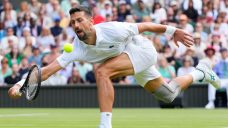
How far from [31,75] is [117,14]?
1282 centimetres

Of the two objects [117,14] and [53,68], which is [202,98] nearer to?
[117,14]

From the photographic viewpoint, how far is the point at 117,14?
72.8 ft

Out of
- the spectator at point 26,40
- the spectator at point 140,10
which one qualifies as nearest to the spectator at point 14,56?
the spectator at point 26,40

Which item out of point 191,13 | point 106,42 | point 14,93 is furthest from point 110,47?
point 191,13

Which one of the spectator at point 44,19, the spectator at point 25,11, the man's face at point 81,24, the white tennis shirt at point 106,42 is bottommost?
the spectator at point 44,19

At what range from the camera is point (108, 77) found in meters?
9.28

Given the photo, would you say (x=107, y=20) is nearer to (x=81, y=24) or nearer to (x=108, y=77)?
(x=81, y=24)

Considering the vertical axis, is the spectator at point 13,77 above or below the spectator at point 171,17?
below

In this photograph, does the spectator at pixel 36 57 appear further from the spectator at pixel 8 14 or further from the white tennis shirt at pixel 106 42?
the white tennis shirt at pixel 106 42

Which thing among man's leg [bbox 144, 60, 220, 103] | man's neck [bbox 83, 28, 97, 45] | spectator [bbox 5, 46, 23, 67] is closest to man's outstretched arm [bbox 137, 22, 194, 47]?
man's neck [bbox 83, 28, 97, 45]

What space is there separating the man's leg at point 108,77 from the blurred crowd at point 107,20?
9.33m

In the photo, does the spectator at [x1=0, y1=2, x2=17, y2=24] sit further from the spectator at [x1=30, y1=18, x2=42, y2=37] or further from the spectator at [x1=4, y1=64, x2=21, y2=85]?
the spectator at [x1=4, y1=64, x2=21, y2=85]

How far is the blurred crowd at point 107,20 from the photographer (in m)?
19.7

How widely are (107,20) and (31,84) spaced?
1200cm
